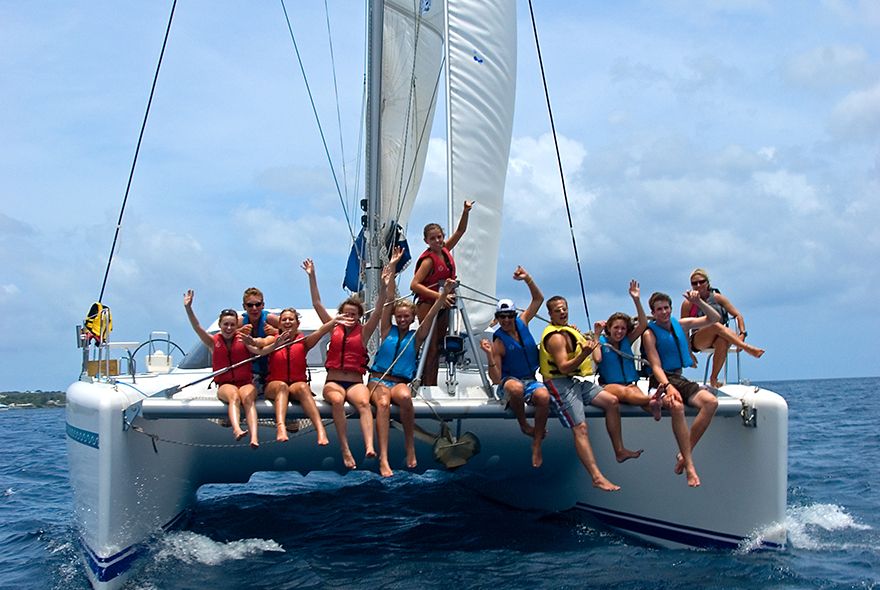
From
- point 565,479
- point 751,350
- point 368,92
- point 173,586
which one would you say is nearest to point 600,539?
point 565,479

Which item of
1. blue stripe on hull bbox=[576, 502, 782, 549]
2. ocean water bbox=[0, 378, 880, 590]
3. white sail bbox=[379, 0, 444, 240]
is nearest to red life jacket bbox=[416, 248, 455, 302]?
ocean water bbox=[0, 378, 880, 590]

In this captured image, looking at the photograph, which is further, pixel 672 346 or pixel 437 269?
pixel 437 269

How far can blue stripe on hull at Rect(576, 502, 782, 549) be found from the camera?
20.7 feet

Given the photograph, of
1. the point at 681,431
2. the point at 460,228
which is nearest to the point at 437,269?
the point at 460,228

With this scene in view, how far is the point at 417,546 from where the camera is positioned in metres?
6.91

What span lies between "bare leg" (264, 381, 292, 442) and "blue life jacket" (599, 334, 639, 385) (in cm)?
200

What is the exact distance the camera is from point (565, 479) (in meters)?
7.67

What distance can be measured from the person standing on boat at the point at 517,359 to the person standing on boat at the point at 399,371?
1.30ft

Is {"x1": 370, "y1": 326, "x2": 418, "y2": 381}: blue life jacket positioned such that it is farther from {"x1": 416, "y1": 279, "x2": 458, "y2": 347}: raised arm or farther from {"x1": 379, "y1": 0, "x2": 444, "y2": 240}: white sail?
{"x1": 379, "y1": 0, "x2": 444, "y2": 240}: white sail

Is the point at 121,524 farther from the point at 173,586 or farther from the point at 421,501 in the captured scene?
the point at 421,501

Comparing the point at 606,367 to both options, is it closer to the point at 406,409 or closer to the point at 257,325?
the point at 406,409

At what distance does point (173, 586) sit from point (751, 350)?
3838 millimetres

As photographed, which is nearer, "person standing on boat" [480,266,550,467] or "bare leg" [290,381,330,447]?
"bare leg" [290,381,330,447]

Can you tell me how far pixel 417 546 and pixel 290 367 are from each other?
1.89 m
